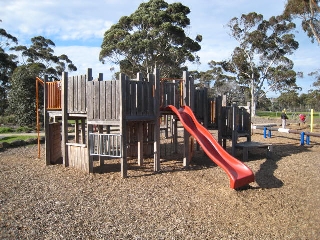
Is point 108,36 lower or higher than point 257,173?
higher

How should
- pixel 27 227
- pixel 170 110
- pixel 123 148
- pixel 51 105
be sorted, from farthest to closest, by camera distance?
1. pixel 51 105
2. pixel 170 110
3. pixel 123 148
4. pixel 27 227

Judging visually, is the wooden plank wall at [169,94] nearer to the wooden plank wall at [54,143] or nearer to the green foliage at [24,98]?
the wooden plank wall at [54,143]

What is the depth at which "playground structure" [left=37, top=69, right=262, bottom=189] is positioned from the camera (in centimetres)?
873

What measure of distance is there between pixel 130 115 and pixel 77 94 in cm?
198

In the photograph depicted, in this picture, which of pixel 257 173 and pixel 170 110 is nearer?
pixel 257 173

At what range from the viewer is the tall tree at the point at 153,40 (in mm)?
31141

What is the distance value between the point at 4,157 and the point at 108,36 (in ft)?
76.4

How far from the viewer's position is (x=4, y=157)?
11969 millimetres

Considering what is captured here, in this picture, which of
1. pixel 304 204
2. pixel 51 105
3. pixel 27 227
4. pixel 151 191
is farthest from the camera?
pixel 51 105

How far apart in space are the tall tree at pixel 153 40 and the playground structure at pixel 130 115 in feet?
67.3

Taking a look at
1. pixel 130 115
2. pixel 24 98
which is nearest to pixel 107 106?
pixel 130 115

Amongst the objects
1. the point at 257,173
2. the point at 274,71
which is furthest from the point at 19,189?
the point at 274,71

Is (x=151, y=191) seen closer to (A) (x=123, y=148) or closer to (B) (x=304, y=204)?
(A) (x=123, y=148)

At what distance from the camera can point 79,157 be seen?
9.77 metres
